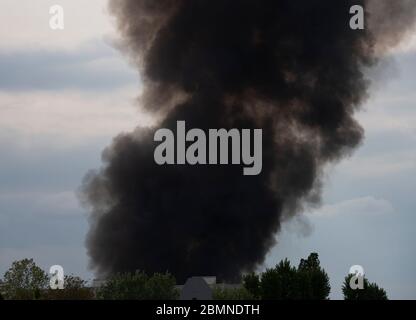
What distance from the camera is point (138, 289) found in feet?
468

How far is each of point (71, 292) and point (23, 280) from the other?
753cm

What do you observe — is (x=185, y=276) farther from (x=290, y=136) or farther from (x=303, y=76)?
(x=303, y=76)

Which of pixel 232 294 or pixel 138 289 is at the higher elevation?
pixel 138 289

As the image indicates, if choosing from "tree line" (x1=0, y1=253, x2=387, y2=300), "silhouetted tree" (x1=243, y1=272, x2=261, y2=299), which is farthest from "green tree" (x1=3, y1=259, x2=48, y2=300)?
"silhouetted tree" (x1=243, y1=272, x2=261, y2=299)

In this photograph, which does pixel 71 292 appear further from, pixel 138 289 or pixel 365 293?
pixel 365 293

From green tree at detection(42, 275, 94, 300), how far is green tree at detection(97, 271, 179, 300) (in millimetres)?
2662

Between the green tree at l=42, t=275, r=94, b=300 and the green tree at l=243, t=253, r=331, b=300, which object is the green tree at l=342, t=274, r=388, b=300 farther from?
the green tree at l=42, t=275, r=94, b=300

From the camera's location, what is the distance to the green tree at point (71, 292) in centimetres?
13616

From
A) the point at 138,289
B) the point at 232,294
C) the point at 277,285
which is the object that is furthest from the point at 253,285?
the point at 138,289

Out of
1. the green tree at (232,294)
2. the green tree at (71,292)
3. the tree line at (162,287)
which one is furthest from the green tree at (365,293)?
the green tree at (71,292)
